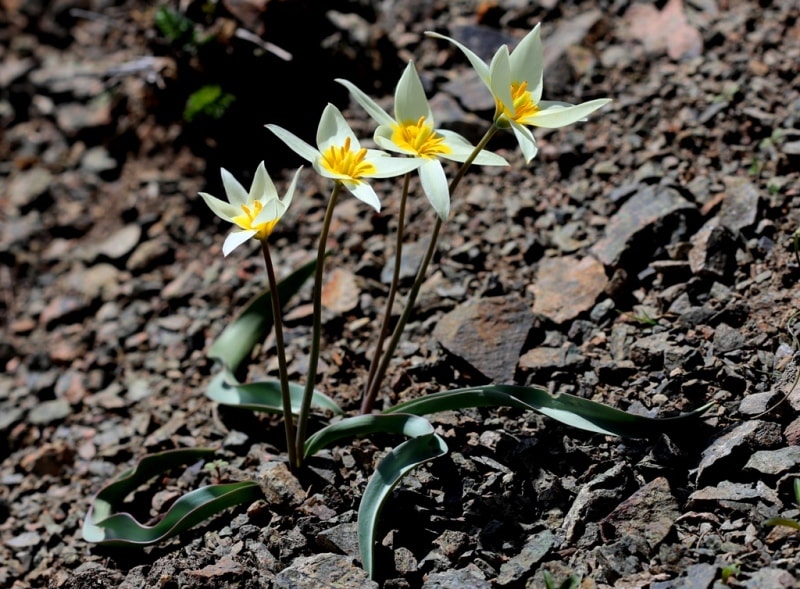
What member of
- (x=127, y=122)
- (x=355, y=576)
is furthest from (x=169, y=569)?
(x=127, y=122)

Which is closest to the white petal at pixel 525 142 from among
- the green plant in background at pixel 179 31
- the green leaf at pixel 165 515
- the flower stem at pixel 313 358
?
the flower stem at pixel 313 358

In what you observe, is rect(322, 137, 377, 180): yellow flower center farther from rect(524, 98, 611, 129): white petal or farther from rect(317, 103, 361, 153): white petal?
rect(524, 98, 611, 129): white petal

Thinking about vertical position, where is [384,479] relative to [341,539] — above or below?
above

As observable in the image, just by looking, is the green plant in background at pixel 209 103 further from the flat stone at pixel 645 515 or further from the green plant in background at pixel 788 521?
the green plant in background at pixel 788 521

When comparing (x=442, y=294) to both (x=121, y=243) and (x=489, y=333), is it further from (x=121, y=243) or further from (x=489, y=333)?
(x=121, y=243)

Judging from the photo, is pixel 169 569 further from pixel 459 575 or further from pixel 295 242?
pixel 295 242

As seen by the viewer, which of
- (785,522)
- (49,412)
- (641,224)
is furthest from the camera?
(49,412)

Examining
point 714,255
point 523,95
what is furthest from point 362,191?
point 714,255

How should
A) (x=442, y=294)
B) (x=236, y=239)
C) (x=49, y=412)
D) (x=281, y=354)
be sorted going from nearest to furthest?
(x=236, y=239)
(x=281, y=354)
(x=442, y=294)
(x=49, y=412)

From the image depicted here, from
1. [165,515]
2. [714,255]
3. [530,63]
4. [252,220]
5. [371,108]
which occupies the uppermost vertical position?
[530,63]
